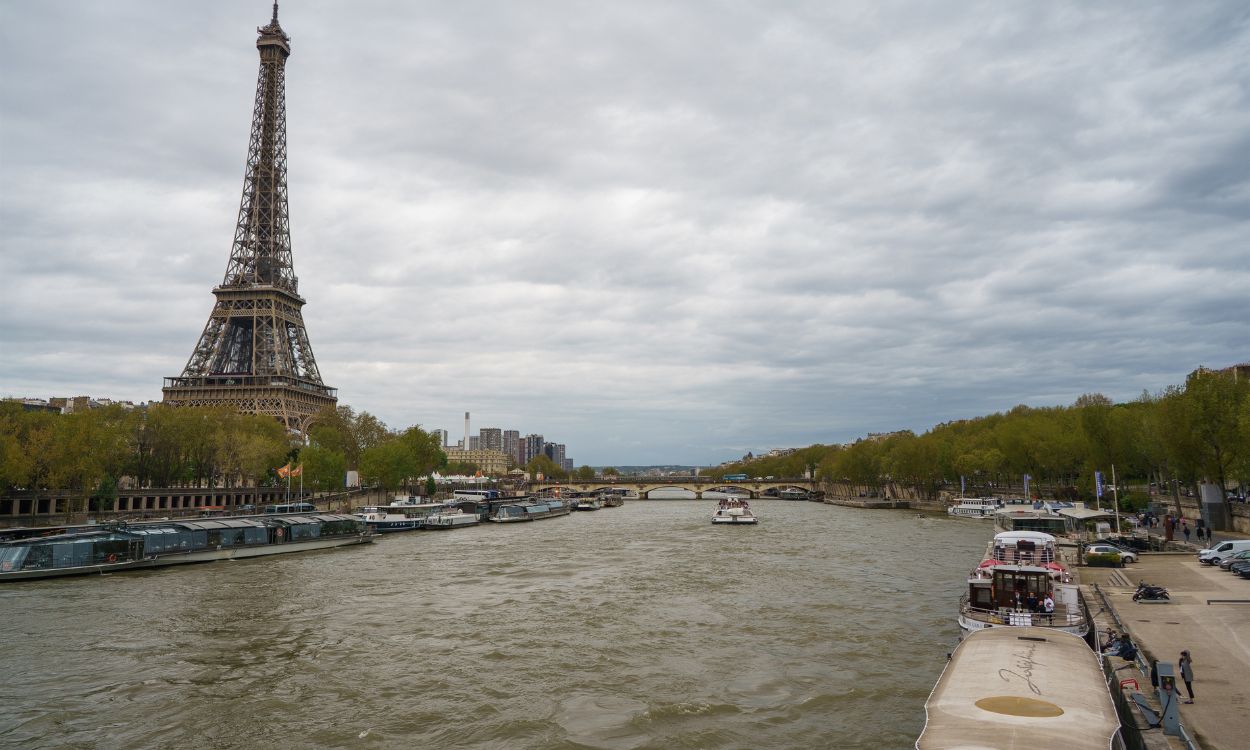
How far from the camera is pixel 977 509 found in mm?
101000

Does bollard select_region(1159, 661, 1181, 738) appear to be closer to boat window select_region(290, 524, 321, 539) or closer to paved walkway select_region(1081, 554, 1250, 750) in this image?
paved walkway select_region(1081, 554, 1250, 750)

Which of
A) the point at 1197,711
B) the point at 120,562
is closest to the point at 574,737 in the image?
the point at 1197,711

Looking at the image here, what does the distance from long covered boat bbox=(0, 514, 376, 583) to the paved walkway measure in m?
55.5

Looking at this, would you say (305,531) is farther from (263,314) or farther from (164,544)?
(263,314)

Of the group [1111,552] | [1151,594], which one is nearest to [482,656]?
[1151,594]

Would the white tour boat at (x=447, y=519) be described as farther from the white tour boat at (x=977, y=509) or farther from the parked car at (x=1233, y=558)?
the parked car at (x=1233, y=558)

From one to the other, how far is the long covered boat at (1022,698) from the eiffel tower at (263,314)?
125 meters

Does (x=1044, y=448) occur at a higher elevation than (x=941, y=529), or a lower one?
higher

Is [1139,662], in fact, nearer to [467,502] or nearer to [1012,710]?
[1012,710]

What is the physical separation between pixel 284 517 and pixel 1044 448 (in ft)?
289

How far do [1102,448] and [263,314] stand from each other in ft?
413

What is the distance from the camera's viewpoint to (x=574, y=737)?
20.1m

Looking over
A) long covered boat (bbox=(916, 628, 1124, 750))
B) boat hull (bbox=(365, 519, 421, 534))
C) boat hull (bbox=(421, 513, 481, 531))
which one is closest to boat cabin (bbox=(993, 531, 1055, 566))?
long covered boat (bbox=(916, 628, 1124, 750))

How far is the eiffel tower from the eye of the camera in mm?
128375
